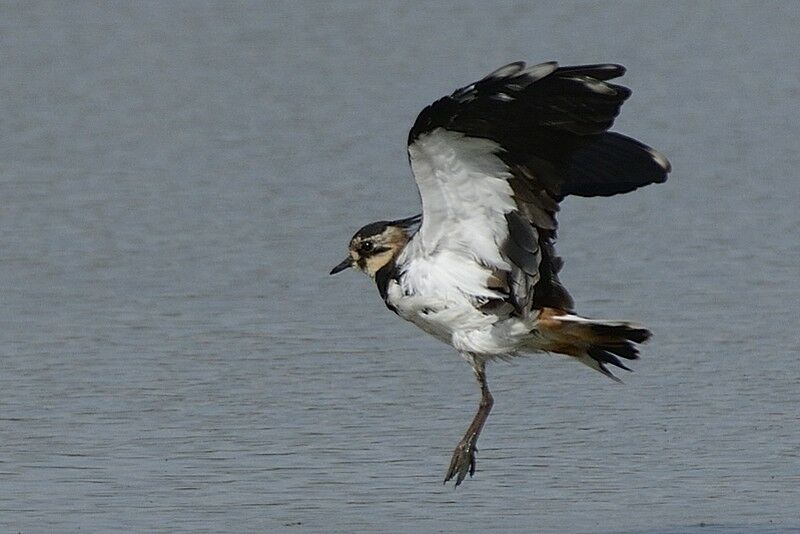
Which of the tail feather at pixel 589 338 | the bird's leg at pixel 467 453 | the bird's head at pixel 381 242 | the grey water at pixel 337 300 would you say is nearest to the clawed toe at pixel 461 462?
the bird's leg at pixel 467 453

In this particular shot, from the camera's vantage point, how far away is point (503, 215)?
7750 mm

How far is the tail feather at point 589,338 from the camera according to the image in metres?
7.78

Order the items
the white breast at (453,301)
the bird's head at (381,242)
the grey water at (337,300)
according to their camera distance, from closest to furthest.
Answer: the white breast at (453,301) < the grey water at (337,300) < the bird's head at (381,242)

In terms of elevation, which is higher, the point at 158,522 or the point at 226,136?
the point at 158,522

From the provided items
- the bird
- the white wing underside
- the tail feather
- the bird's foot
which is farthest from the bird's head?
the bird's foot

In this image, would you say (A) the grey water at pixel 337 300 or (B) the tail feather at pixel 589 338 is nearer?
(B) the tail feather at pixel 589 338

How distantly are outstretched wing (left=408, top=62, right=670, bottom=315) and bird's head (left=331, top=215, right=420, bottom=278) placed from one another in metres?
0.54

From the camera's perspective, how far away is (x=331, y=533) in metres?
7.77

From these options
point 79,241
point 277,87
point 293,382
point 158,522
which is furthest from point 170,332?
point 277,87

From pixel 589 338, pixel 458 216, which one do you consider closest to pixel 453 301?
pixel 458 216

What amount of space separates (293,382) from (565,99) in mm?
3052

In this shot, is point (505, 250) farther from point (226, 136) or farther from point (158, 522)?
point (226, 136)

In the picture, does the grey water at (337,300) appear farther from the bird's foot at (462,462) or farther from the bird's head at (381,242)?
the bird's head at (381,242)

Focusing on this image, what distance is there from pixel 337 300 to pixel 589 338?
3569mm
